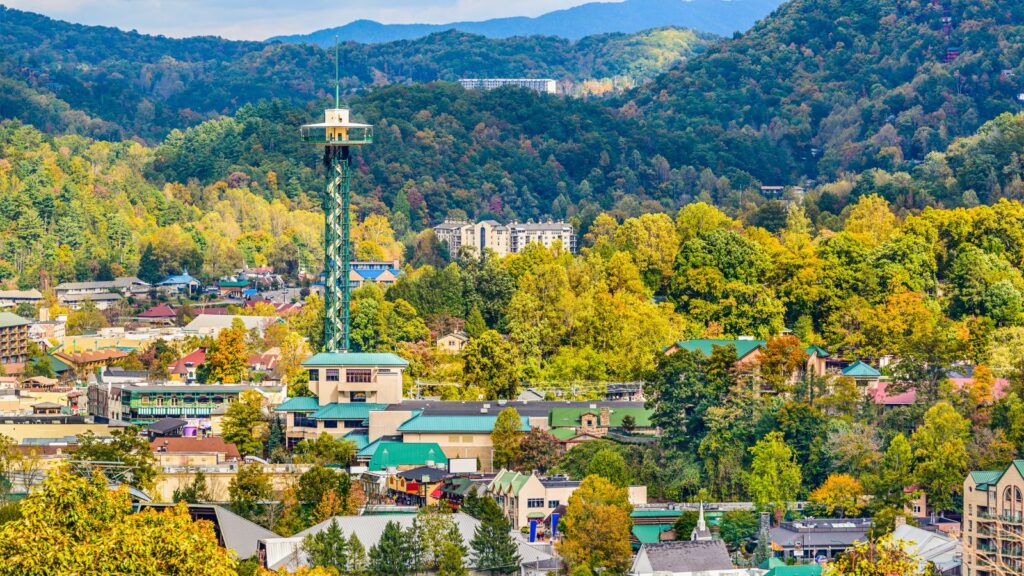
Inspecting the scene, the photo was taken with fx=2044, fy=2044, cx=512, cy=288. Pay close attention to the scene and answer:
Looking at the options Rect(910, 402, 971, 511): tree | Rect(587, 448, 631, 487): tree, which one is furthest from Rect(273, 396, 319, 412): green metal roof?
Rect(910, 402, 971, 511): tree

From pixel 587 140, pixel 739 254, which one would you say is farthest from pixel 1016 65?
pixel 739 254

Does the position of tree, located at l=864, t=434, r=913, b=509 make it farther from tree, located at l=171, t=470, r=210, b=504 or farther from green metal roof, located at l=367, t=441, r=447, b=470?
tree, located at l=171, t=470, r=210, b=504

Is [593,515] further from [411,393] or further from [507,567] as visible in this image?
[411,393]

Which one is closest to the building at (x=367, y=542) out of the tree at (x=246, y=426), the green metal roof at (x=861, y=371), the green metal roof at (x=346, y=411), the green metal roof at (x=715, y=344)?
the green metal roof at (x=346, y=411)

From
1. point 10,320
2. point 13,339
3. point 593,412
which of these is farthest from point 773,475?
point 10,320

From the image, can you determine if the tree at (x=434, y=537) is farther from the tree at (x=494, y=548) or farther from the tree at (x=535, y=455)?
the tree at (x=535, y=455)
